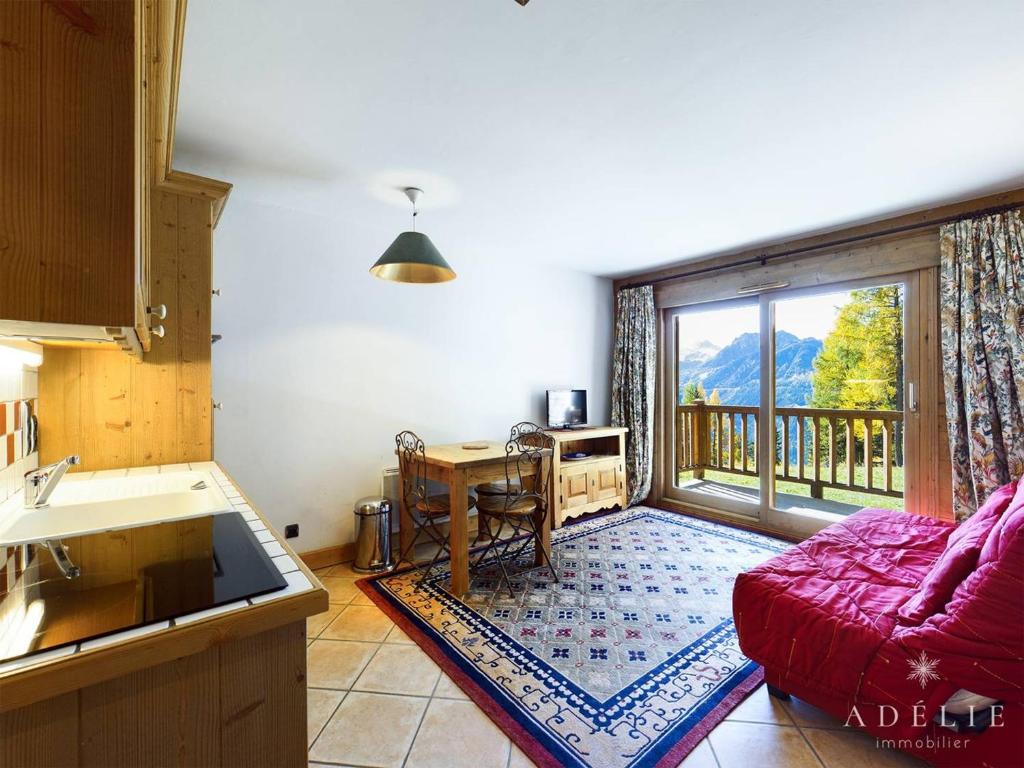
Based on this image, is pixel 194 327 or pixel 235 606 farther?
pixel 194 327

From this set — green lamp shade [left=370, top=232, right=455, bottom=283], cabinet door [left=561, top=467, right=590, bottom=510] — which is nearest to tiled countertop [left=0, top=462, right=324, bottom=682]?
green lamp shade [left=370, top=232, right=455, bottom=283]

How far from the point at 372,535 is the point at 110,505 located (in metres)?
1.74

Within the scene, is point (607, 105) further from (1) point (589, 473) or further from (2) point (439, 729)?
(1) point (589, 473)

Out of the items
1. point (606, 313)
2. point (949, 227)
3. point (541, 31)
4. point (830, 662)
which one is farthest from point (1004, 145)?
point (606, 313)

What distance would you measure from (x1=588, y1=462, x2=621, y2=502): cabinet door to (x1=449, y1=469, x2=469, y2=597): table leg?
1793 mm

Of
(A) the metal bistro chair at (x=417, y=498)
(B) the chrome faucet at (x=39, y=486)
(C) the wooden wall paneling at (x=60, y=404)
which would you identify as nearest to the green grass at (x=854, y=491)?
(A) the metal bistro chair at (x=417, y=498)

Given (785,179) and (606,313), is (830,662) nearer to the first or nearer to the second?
(785,179)

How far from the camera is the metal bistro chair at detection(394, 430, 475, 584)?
119 inches

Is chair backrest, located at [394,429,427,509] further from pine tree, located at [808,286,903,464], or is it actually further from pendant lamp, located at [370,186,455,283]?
pine tree, located at [808,286,903,464]

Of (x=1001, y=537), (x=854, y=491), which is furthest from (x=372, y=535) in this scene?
(x=854, y=491)

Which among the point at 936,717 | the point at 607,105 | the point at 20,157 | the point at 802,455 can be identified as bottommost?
the point at 936,717

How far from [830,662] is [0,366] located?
9.26ft

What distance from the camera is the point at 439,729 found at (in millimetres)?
1696

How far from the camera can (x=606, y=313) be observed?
16.5 feet
